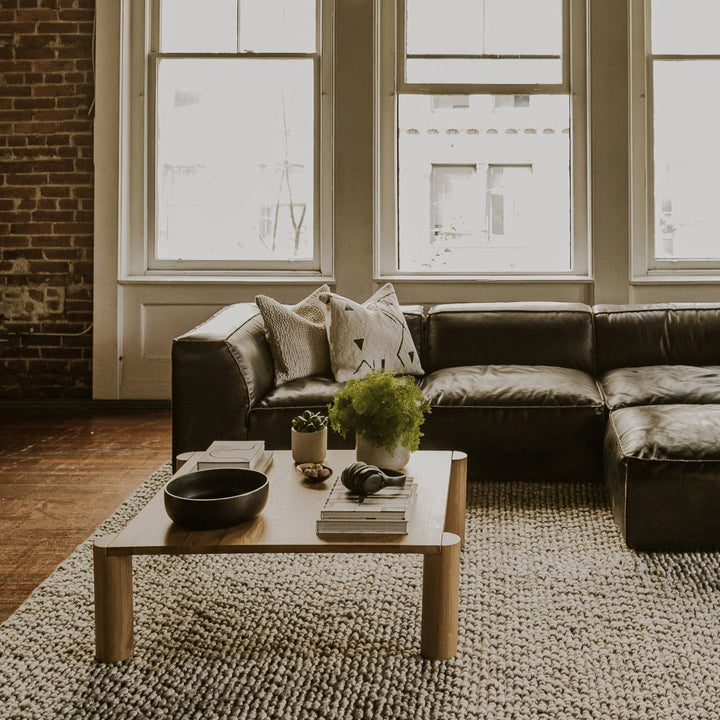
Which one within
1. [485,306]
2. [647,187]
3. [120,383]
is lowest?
[120,383]

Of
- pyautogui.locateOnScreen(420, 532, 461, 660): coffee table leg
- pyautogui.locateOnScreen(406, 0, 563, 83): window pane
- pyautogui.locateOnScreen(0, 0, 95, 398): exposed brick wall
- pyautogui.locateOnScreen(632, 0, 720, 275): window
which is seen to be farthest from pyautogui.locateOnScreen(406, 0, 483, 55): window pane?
pyautogui.locateOnScreen(420, 532, 461, 660): coffee table leg

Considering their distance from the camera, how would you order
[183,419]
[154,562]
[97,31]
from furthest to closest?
[97,31] < [183,419] < [154,562]

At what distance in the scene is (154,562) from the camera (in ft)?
8.15

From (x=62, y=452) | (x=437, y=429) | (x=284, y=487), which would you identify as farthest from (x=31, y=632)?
(x=62, y=452)

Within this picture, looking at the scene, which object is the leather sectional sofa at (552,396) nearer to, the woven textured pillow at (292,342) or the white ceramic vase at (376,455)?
the woven textured pillow at (292,342)

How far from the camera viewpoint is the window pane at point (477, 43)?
516cm

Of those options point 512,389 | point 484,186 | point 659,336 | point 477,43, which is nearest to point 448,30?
point 477,43

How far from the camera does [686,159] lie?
16.9 ft

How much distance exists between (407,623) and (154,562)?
83 centimetres

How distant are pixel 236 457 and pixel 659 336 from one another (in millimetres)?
2360

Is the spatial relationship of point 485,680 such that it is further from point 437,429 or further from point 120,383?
point 120,383

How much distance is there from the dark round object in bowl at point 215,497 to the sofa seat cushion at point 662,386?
5.58 feet

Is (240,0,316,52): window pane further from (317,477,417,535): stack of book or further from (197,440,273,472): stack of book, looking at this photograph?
(317,477,417,535): stack of book

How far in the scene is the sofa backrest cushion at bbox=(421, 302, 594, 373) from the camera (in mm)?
3867
